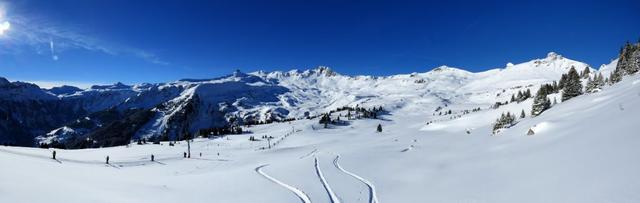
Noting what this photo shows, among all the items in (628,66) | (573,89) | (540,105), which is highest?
(628,66)

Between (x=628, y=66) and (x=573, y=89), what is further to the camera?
(x=628, y=66)

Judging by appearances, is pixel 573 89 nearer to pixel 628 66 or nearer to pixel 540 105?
pixel 540 105

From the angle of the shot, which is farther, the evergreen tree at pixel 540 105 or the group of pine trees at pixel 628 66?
the group of pine trees at pixel 628 66

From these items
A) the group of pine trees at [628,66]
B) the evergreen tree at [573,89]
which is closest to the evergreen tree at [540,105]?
the evergreen tree at [573,89]

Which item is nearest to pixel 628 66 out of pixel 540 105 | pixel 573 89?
pixel 573 89

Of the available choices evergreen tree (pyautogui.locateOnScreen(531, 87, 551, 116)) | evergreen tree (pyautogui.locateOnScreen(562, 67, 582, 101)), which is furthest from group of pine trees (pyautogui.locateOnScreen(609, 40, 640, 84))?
evergreen tree (pyautogui.locateOnScreen(531, 87, 551, 116))

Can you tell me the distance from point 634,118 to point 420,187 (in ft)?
44.1

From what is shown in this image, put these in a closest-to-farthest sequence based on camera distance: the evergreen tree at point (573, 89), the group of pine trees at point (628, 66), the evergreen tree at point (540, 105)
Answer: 1. the evergreen tree at point (540, 105)
2. the evergreen tree at point (573, 89)
3. the group of pine trees at point (628, 66)

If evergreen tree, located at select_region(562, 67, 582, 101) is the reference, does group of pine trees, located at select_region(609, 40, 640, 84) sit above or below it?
above

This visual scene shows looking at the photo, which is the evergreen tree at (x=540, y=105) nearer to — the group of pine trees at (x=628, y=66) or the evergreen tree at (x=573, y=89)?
the evergreen tree at (x=573, y=89)

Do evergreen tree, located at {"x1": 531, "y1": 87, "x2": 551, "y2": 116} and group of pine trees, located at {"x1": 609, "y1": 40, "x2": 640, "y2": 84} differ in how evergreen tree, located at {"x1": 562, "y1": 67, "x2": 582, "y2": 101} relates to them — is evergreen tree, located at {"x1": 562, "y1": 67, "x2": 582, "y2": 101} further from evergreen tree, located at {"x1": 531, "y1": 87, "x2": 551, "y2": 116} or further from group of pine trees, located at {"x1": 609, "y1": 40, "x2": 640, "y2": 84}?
evergreen tree, located at {"x1": 531, "y1": 87, "x2": 551, "y2": 116}

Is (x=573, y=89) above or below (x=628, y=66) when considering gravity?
below

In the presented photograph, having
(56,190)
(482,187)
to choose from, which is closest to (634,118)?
(482,187)

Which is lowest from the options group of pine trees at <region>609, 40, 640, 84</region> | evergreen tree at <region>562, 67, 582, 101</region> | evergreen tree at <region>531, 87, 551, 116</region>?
evergreen tree at <region>531, 87, 551, 116</region>
